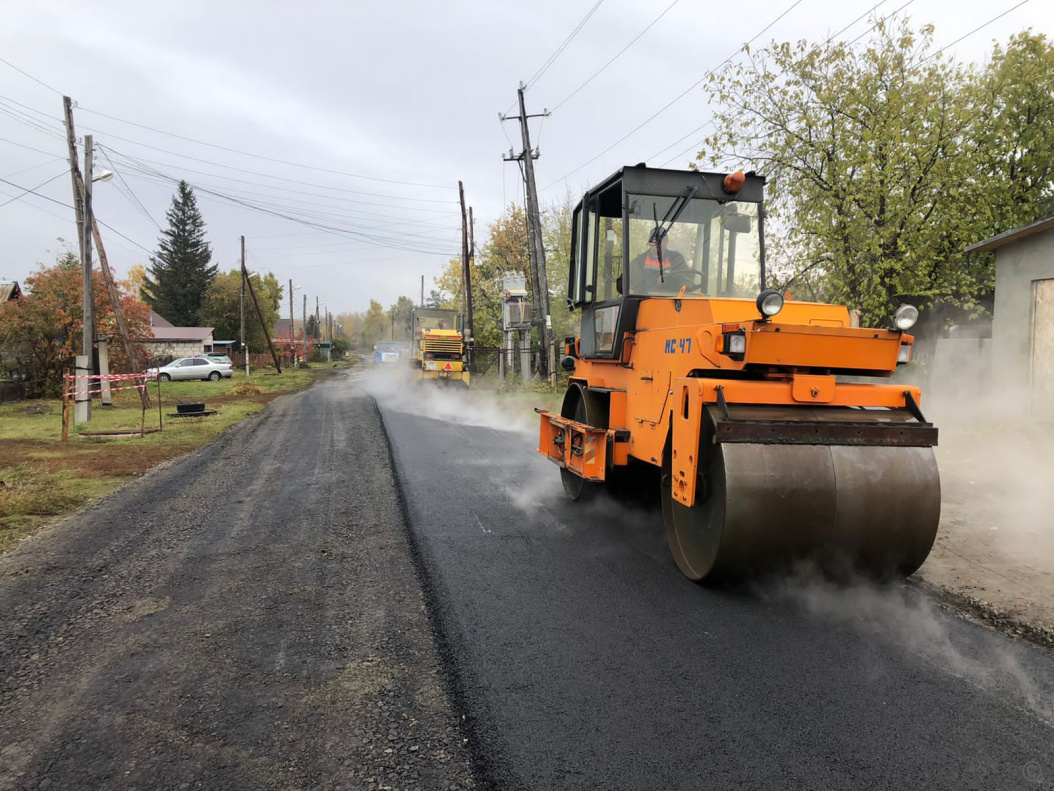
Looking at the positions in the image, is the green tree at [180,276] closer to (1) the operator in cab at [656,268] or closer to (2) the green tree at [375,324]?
(1) the operator in cab at [656,268]

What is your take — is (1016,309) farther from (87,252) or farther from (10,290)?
(10,290)

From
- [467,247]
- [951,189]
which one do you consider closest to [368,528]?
Answer: [951,189]

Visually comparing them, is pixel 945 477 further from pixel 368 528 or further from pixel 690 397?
pixel 368 528

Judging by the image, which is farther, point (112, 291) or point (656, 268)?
point (112, 291)

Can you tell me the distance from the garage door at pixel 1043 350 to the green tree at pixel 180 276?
61125mm

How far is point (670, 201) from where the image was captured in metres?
5.81

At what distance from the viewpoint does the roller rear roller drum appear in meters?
3.95

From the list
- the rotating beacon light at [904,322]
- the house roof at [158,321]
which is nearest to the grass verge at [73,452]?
the rotating beacon light at [904,322]

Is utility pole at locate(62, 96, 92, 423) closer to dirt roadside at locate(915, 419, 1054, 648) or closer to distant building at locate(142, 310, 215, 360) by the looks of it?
dirt roadside at locate(915, 419, 1054, 648)

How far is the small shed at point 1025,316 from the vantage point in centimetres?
1064

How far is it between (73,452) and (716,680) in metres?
11.1

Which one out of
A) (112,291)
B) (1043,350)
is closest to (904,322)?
(1043,350)

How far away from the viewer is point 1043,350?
420 inches

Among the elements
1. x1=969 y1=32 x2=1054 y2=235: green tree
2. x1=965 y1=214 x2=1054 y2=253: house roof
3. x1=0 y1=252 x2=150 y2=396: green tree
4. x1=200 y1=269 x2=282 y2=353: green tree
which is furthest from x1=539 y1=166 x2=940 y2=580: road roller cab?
Result: x1=200 y1=269 x2=282 y2=353: green tree
